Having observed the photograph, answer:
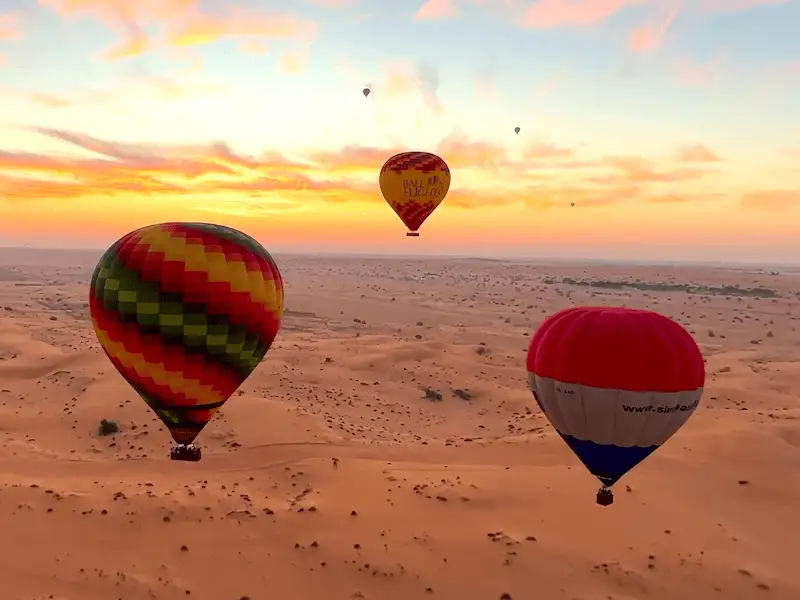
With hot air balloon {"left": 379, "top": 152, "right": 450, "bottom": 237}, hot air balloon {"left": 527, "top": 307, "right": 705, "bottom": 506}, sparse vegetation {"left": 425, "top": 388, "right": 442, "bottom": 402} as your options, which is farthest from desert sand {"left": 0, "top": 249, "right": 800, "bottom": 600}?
hot air balloon {"left": 379, "top": 152, "right": 450, "bottom": 237}

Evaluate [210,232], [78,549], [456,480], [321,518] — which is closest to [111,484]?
[78,549]

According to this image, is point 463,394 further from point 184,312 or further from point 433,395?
point 184,312

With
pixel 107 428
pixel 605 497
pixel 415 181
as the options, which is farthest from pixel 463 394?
pixel 605 497

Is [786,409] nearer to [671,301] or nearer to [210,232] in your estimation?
[210,232]

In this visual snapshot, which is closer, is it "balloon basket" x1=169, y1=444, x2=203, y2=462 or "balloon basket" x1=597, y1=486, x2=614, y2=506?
"balloon basket" x1=597, y1=486, x2=614, y2=506

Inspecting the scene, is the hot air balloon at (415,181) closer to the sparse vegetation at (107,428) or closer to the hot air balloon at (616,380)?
the sparse vegetation at (107,428)

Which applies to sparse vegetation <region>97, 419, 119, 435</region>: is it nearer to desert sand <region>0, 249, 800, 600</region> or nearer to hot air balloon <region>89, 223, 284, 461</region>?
desert sand <region>0, 249, 800, 600</region>
